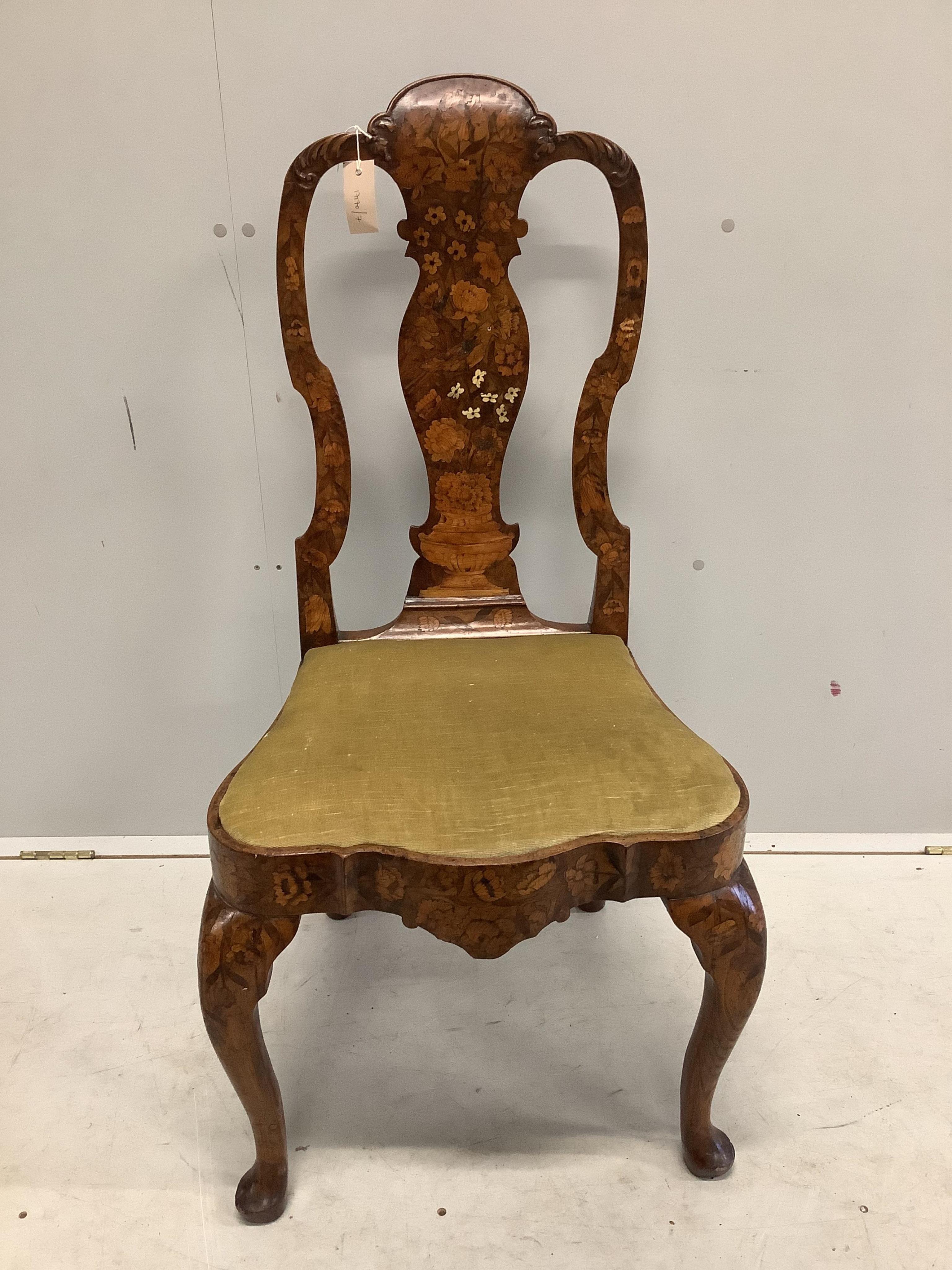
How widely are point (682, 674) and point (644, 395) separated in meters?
0.50

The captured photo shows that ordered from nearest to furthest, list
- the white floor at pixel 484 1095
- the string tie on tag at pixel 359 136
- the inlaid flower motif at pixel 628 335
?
the white floor at pixel 484 1095 → the string tie on tag at pixel 359 136 → the inlaid flower motif at pixel 628 335

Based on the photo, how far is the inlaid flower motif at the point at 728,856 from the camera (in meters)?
0.85

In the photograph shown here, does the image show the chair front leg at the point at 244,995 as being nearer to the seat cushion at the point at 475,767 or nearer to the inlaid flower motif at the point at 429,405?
the seat cushion at the point at 475,767

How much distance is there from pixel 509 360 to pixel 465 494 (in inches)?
7.4

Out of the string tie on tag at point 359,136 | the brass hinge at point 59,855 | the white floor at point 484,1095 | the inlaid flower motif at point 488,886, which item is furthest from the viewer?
the brass hinge at point 59,855

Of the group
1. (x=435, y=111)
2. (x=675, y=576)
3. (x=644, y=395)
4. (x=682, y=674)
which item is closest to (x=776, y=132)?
(x=644, y=395)

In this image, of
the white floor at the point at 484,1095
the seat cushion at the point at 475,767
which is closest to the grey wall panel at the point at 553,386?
the white floor at the point at 484,1095

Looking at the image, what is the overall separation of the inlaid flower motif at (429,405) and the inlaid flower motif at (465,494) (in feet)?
0.27

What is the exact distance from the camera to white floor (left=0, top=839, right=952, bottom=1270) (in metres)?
0.97

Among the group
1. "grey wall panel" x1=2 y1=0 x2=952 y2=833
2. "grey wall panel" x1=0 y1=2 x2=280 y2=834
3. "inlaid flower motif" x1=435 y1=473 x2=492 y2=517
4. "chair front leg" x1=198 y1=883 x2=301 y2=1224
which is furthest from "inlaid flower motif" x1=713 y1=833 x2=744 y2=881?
"grey wall panel" x1=0 y1=2 x2=280 y2=834

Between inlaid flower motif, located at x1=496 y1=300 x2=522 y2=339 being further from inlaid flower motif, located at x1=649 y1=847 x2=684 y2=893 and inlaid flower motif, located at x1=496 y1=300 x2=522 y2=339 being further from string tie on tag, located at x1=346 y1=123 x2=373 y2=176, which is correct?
inlaid flower motif, located at x1=649 y1=847 x2=684 y2=893

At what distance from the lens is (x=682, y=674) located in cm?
158

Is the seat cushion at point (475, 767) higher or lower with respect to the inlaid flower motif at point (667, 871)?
higher

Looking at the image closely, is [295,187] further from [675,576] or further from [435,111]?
[675,576]
